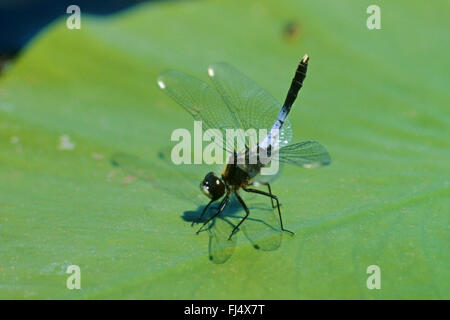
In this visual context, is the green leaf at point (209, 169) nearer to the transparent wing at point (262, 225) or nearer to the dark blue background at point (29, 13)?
the transparent wing at point (262, 225)

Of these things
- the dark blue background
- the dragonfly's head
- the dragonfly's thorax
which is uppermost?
the dark blue background

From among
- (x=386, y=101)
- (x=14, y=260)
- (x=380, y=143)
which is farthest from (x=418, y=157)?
(x=14, y=260)

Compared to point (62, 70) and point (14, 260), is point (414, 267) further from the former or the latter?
point (62, 70)

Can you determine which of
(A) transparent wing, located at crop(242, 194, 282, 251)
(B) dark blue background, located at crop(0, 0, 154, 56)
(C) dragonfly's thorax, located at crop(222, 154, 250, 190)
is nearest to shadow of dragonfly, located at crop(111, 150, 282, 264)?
(A) transparent wing, located at crop(242, 194, 282, 251)

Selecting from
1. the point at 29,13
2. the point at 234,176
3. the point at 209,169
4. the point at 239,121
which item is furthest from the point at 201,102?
the point at 29,13

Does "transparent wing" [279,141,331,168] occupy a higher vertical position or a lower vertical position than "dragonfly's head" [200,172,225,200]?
higher

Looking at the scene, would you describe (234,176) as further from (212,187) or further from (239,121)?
(239,121)

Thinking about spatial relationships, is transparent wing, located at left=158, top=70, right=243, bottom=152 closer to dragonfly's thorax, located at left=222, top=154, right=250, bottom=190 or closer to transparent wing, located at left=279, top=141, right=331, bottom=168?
dragonfly's thorax, located at left=222, top=154, right=250, bottom=190
